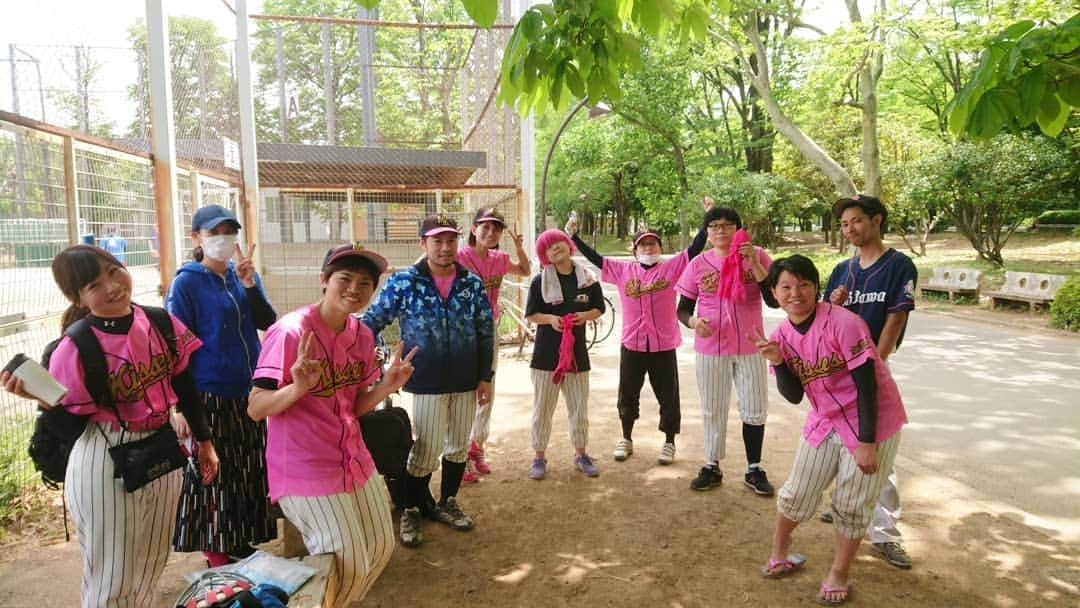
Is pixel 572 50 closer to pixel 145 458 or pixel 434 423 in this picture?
pixel 434 423

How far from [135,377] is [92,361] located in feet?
0.54

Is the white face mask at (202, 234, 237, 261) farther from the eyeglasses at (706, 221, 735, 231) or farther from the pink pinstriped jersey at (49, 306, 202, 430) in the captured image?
the eyeglasses at (706, 221, 735, 231)

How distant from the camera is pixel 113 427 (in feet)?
8.16

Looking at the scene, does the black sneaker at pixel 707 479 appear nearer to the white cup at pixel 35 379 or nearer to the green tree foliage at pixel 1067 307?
the white cup at pixel 35 379

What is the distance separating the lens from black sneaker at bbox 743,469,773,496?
470 cm

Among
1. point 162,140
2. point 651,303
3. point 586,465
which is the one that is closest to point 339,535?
point 586,465

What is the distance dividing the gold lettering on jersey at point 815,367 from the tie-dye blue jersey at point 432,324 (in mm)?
1864

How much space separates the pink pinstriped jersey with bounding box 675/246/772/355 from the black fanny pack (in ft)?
11.2

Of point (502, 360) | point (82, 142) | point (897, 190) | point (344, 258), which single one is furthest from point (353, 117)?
point (897, 190)

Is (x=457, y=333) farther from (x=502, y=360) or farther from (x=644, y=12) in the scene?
(x=502, y=360)

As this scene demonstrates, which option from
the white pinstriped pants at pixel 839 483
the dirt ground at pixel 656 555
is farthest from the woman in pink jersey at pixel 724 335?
the white pinstriped pants at pixel 839 483

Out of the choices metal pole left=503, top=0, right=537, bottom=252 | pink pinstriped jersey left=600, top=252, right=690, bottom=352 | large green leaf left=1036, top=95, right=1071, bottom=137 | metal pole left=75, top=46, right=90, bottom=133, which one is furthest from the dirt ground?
metal pole left=503, top=0, right=537, bottom=252

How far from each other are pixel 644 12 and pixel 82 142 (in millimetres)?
3662

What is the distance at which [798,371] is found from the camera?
3326 millimetres
